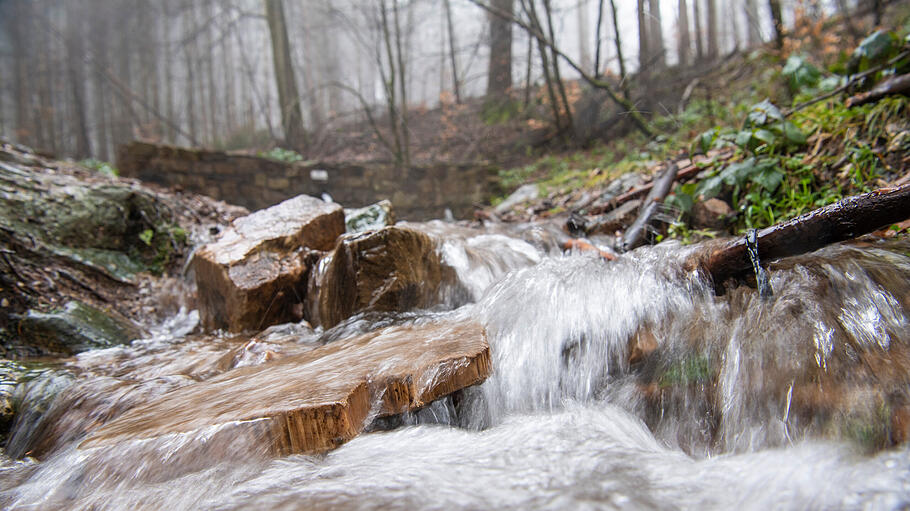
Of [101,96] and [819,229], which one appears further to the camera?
[101,96]

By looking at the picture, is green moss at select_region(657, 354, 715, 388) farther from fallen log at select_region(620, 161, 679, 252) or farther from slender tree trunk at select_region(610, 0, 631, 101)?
slender tree trunk at select_region(610, 0, 631, 101)

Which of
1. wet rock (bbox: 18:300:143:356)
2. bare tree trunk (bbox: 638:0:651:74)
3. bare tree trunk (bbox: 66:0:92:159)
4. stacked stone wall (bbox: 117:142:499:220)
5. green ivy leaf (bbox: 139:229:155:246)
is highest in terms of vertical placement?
bare tree trunk (bbox: 66:0:92:159)

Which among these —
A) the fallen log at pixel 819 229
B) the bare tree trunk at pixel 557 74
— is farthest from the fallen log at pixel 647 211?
the bare tree trunk at pixel 557 74

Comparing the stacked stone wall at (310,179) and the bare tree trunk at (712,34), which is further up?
the bare tree trunk at (712,34)

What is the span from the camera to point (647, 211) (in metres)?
3.34

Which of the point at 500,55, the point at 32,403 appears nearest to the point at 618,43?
the point at 500,55

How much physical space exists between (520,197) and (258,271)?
4.95 metres

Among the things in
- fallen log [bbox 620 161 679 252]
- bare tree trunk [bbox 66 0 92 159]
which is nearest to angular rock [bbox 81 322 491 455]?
fallen log [bbox 620 161 679 252]

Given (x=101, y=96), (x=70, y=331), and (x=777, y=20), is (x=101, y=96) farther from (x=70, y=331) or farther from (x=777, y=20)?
(x=777, y=20)

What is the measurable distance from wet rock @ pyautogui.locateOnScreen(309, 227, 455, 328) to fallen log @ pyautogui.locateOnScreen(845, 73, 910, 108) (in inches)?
123

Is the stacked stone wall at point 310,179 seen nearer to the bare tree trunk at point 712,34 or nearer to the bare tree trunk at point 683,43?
the bare tree trunk at point 683,43

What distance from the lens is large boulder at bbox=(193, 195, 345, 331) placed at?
2.89 metres

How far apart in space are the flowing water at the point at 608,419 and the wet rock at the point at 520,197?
176 inches

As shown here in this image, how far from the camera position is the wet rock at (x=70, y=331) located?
2723 mm
